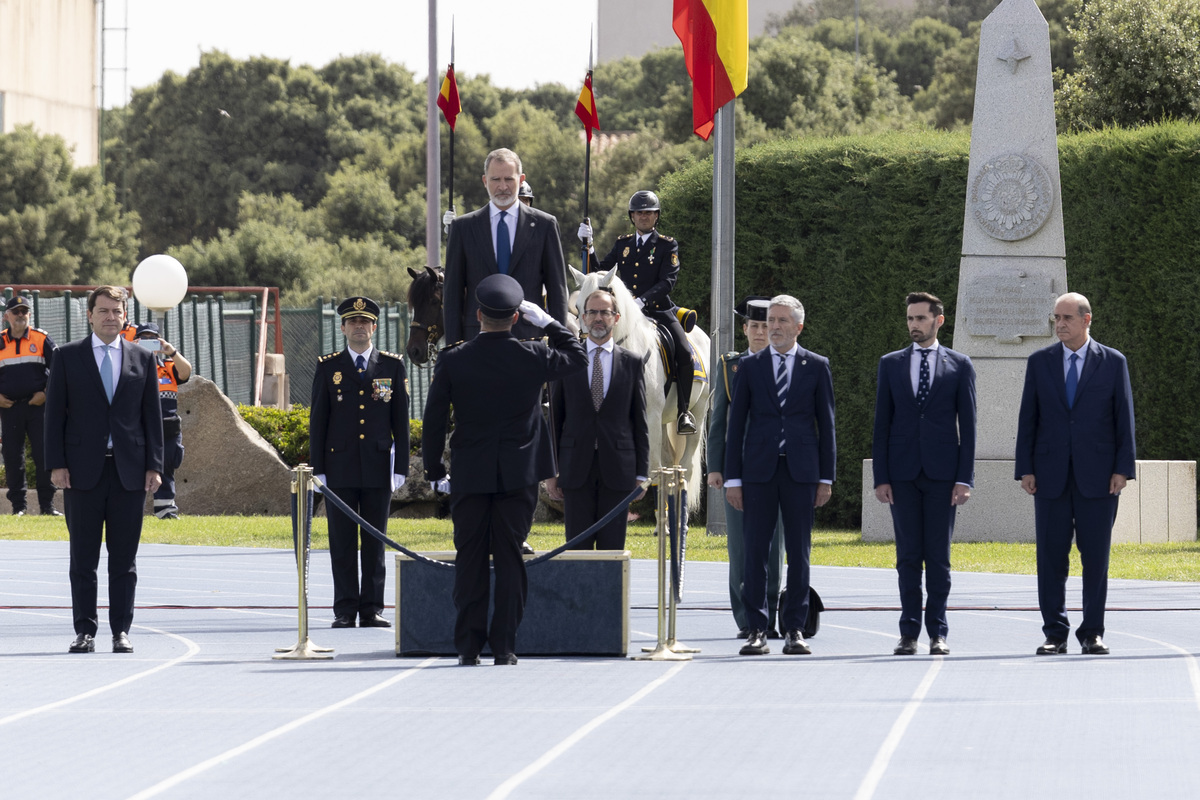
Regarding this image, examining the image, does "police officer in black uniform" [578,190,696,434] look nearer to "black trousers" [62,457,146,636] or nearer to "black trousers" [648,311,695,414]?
"black trousers" [648,311,695,414]

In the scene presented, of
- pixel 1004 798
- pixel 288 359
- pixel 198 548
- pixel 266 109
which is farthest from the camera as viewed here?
pixel 266 109

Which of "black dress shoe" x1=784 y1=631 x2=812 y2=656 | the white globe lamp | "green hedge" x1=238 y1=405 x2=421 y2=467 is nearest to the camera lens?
"black dress shoe" x1=784 y1=631 x2=812 y2=656

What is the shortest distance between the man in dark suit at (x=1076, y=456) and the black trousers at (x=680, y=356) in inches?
231

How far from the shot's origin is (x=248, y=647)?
31.0 ft

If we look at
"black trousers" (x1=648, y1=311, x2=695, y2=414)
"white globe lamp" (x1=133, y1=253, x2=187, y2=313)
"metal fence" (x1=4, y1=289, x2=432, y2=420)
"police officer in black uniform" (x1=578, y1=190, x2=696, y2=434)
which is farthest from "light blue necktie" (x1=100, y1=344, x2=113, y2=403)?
"metal fence" (x1=4, y1=289, x2=432, y2=420)

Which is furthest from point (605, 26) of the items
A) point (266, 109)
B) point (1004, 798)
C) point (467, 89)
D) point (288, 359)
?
point (1004, 798)

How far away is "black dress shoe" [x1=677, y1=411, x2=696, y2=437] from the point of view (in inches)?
604

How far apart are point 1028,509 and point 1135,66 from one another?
1109cm

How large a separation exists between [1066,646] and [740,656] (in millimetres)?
1739

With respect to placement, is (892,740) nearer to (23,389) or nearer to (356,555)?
(356,555)

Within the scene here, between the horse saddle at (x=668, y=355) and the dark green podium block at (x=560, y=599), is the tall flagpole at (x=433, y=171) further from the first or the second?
the dark green podium block at (x=560, y=599)

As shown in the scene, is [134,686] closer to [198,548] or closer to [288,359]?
[198,548]

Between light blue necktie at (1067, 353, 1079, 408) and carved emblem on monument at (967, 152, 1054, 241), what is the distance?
753 cm

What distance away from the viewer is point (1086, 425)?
9.19 m
